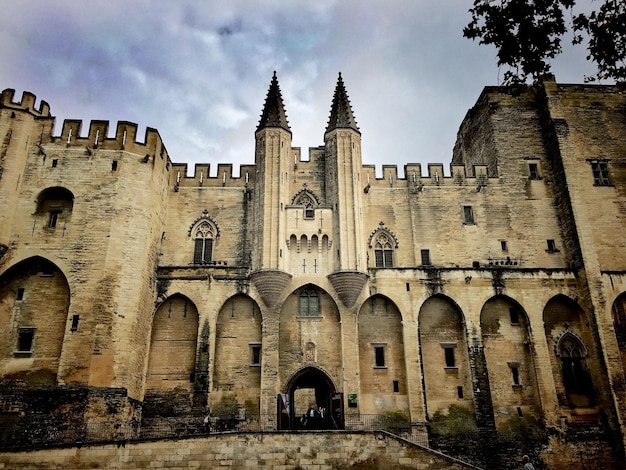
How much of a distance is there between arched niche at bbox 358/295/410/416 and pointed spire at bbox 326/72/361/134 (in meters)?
9.02

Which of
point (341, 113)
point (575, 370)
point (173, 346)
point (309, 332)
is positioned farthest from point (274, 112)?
point (575, 370)

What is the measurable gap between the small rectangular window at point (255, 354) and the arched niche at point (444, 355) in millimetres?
7409

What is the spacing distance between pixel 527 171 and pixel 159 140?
758 inches

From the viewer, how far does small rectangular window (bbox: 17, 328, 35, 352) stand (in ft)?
70.5

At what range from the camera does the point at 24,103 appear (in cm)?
2430

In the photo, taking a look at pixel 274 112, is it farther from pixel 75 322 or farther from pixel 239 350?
pixel 75 322

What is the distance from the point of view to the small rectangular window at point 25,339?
70.5 feet

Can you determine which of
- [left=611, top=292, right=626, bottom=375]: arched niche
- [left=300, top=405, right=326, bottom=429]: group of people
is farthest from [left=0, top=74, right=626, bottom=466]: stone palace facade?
[left=300, top=405, right=326, bottom=429]: group of people

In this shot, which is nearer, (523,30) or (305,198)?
(523,30)

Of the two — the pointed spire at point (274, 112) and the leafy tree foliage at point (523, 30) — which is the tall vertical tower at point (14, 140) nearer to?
the pointed spire at point (274, 112)

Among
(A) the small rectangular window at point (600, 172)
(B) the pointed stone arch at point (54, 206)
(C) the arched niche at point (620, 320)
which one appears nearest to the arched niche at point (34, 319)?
(B) the pointed stone arch at point (54, 206)

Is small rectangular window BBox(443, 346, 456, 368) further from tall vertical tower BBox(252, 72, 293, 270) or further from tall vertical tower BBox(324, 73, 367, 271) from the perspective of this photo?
tall vertical tower BBox(252, 72, 293, 270)

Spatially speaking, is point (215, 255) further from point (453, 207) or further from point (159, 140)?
point (453, 207)

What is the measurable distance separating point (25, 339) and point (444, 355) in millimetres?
18122
